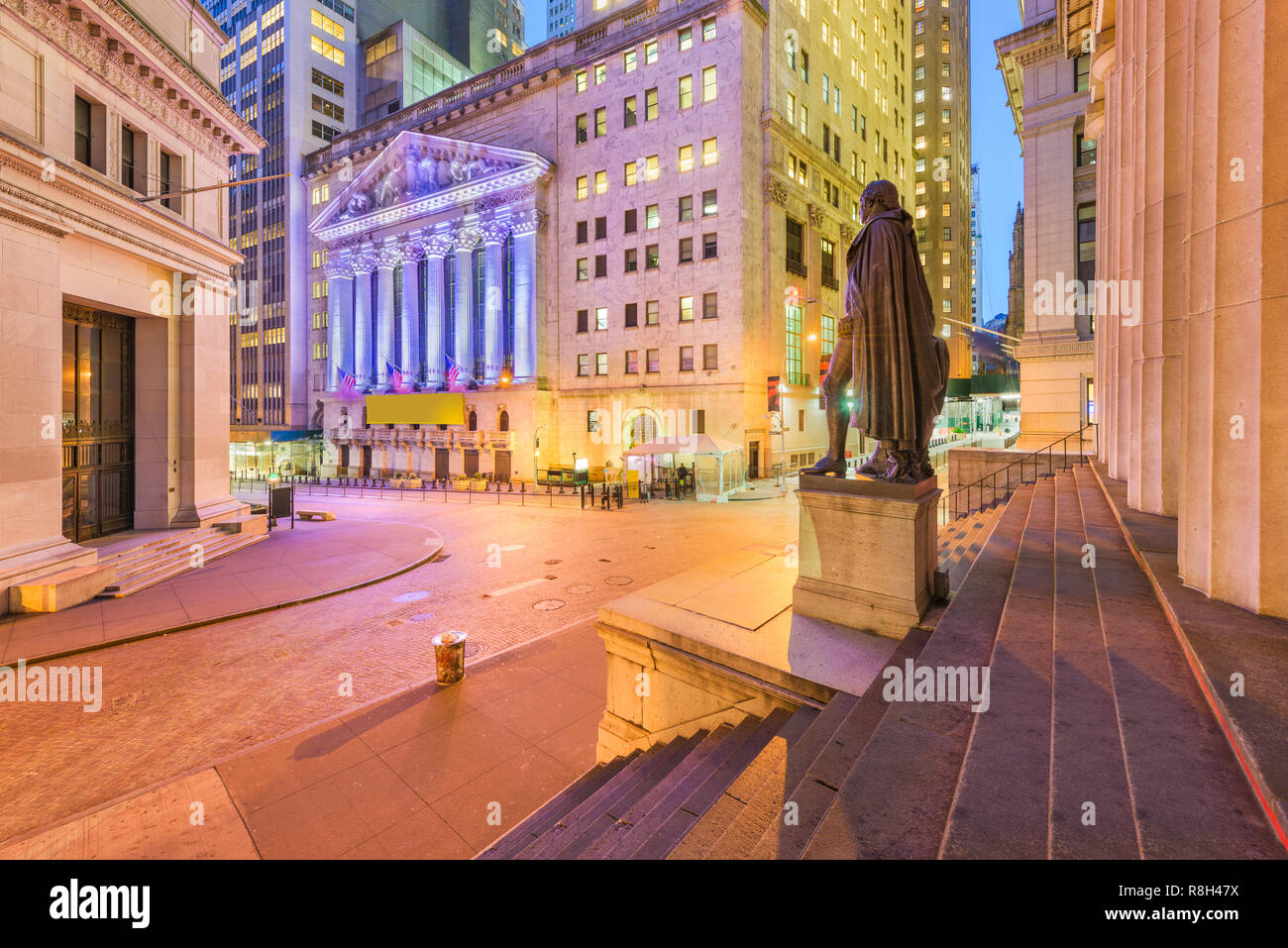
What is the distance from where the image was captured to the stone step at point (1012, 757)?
278 cm

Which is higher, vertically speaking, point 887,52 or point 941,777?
point 887,52

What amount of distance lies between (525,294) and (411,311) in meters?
12.3

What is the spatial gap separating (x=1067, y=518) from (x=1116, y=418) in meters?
6.34

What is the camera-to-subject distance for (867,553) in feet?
19.6

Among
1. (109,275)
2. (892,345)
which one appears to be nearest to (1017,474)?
(892,345)

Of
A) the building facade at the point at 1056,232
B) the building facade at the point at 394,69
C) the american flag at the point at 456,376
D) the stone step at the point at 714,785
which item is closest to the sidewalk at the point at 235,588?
the stone step at the point at 714,785

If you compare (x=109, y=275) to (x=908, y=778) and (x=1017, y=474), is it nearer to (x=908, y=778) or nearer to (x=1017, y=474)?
(x=908, y=778)

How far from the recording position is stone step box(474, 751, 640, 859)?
4500 millimetres

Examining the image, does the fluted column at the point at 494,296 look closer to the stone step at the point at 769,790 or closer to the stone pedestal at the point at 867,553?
the stone pedestal at the point at 867,553

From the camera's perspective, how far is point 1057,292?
2388 centimetres
